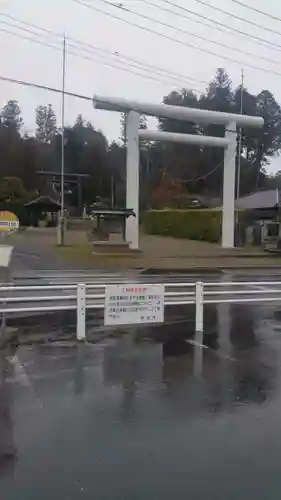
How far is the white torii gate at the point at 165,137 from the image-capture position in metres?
30.1

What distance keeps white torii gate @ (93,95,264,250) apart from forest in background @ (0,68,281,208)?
95.3 ft

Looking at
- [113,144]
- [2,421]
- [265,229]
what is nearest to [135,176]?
[265,229]

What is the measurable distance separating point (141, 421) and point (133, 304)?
132 inches

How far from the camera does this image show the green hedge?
46500mm

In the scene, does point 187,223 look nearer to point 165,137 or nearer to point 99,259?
point 165,137

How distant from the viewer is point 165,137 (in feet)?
112

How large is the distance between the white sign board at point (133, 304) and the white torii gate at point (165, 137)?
2165 cm

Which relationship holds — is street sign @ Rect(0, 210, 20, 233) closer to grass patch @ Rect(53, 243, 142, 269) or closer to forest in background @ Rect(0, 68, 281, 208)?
grass patch @ Rect(53, 243, 142, 269)

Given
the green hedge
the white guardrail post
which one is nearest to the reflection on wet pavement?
the white guardrail post

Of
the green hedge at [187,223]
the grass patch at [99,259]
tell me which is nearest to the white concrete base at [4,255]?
the grass patch at [99,259]

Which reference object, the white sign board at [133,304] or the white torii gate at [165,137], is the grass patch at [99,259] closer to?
the white torii gate at [165,137]

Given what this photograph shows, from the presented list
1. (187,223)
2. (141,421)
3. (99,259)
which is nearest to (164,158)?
(187,223)

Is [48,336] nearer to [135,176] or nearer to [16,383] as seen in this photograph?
[16,383]

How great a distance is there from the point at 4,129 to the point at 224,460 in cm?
8292
